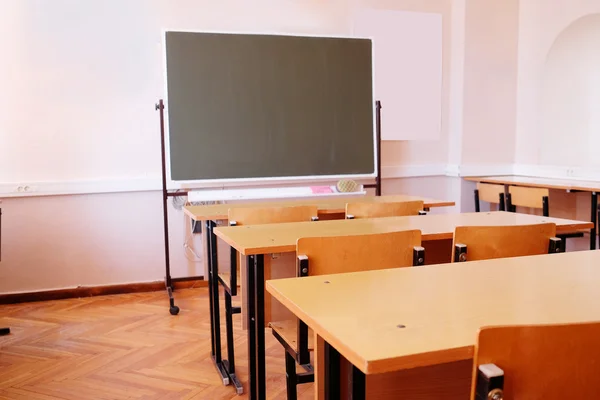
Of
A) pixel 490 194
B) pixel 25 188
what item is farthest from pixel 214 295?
pixel 490 194

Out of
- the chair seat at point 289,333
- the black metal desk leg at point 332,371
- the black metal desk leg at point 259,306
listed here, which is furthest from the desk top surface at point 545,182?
the black metal desk leg at point 332,371

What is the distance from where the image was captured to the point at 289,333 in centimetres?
206

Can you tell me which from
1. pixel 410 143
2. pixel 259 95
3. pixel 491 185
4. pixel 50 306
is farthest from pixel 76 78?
pixel 491 185

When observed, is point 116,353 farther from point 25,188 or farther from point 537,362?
point 537,362

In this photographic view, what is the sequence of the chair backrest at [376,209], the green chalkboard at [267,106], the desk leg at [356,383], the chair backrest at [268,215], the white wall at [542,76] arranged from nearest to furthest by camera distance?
the desk leg at [356,383] → the chair backrest at [268,215] → the chair backrest at [376,209] → the green chalkboard at [267,106] → the white wall at [542,76]

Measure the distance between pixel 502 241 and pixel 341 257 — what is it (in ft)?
2.13

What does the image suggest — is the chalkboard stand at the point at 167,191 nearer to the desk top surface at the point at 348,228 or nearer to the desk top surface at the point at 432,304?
the desk top surface at the point at 348,228

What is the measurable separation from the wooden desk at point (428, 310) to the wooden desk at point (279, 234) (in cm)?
54

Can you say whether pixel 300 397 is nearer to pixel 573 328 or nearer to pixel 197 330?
pixel 197 330

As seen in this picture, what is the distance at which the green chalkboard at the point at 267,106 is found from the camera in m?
4.04

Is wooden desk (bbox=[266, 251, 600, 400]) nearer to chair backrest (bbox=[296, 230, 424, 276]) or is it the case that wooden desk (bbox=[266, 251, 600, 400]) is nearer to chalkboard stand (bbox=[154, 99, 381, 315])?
chair backrest (bbox=[296, 230, 424, 276])

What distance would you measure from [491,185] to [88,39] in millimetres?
3408

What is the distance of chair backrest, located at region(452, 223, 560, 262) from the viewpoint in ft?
6.56

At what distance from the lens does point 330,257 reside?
182 cm
